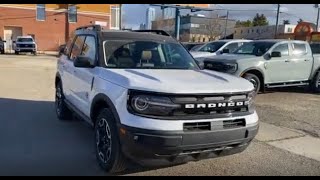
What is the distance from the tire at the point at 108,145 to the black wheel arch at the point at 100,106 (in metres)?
0.10

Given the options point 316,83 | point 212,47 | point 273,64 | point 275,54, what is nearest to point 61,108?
point 273,64

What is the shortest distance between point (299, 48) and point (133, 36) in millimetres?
8312

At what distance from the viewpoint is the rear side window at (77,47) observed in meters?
6.51

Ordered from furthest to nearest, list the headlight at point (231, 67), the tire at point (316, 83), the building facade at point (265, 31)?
the building facade at point (265, 31) → the tire at point (316, 83) → the headlight at point (231, 67)

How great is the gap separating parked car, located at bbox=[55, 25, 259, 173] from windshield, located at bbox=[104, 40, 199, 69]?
2 cm

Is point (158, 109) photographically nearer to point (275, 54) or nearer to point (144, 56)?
point (144, 56)

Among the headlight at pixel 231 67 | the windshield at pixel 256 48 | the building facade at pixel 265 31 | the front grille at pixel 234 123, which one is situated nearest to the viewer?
the front grille at pixel 234 123

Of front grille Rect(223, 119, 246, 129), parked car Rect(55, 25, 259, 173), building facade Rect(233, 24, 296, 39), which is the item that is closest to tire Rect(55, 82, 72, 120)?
parked car Rect(55, 25, 259, 173)

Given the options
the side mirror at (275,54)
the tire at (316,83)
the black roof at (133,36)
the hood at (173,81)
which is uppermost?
the black roof at (133,36)

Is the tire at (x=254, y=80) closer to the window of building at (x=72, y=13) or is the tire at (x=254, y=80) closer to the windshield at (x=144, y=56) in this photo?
the windshield at (x=144, y=56)

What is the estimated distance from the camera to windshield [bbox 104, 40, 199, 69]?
213 inches

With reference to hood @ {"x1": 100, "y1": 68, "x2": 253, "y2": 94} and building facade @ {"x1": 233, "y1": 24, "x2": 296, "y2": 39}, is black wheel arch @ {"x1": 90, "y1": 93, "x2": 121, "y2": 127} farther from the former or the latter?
building facade @ {"x1": 233, "y1": 24, "x2": 296, "y2": 39}

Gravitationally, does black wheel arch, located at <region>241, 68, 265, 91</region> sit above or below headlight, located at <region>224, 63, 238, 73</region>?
below

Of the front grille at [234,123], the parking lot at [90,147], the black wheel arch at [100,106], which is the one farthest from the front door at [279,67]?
the black wheel arch at [100,106]
